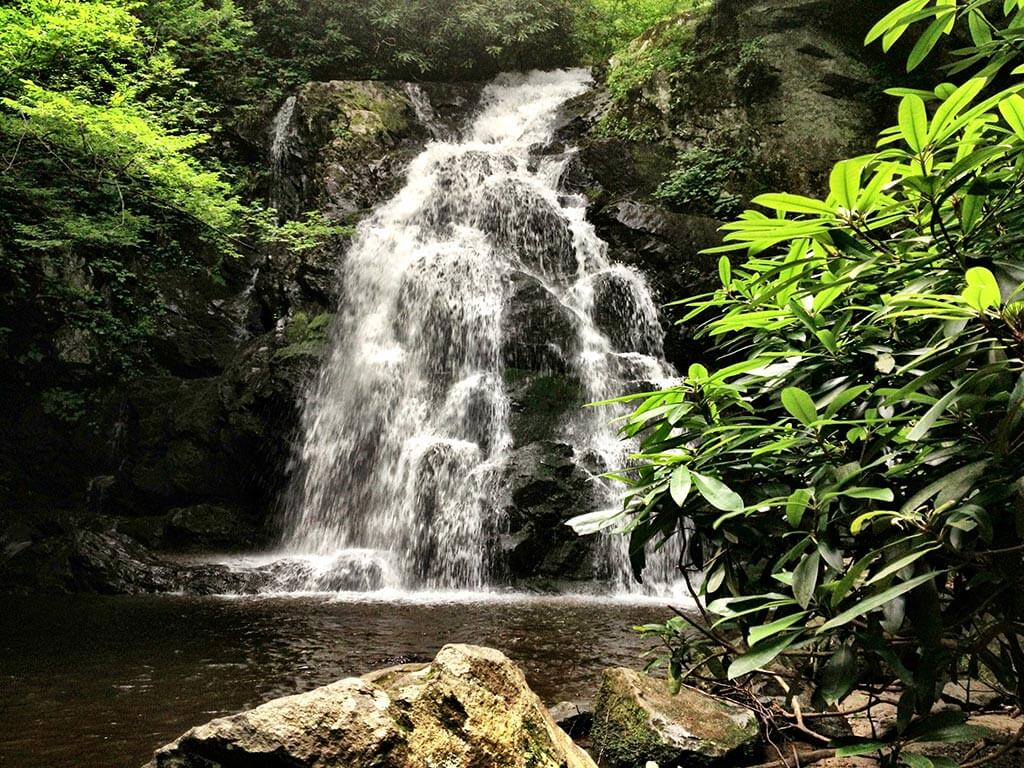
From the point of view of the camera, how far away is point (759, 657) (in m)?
1.08

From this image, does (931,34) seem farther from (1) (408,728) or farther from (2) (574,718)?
(2) (574,718)

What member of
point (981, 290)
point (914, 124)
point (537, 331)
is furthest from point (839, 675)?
point (537, 331)

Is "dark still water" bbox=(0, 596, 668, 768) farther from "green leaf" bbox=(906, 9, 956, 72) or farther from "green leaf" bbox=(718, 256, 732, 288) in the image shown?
"green leaf" bbox=(906, 9, 956, 72)

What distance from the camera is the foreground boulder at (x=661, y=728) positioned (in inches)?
95.6

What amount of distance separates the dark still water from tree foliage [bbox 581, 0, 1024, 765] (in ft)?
8.78

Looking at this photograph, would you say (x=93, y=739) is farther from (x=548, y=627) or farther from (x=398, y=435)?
(x=398, y=435)

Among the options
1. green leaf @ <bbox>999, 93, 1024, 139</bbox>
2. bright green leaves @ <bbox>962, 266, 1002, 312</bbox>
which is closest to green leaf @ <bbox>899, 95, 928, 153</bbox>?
green leaf @ <bbox>999, 93, 1024, 139</bbox>

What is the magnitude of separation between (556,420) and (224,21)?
13.7 metres

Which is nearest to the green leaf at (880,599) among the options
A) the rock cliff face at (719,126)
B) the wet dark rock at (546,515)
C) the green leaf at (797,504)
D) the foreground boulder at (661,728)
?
the green leaf at (797,504)

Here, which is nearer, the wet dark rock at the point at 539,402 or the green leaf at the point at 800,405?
the green leaf at the point at 800,405

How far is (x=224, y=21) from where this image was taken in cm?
1533

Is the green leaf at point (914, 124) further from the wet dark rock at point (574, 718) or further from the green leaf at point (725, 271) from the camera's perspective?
the wet dark rock at point (574, 718)

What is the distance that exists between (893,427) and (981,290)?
0.41m

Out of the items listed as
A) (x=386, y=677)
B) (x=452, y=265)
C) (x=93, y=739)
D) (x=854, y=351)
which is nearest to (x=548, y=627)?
(x=93, y=739)
